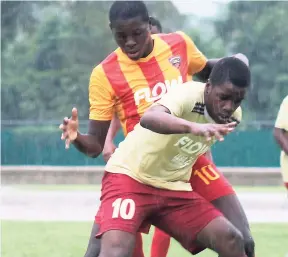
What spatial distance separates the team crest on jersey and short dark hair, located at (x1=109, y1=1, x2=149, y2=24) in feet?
1.54

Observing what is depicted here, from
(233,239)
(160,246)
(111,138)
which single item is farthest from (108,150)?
(233,239)

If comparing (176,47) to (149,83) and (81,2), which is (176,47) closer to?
(149,83)

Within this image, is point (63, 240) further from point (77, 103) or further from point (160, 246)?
point (77, 103)

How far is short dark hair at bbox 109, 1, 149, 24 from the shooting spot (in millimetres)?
6227

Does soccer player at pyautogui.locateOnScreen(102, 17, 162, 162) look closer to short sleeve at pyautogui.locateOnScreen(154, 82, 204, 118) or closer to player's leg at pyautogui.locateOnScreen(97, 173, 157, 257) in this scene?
player's leg at pyautogui.locateOnScreen(97, 173, 157, 257)

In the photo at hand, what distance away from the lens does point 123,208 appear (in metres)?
5.97

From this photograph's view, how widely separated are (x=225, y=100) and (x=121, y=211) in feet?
3.18

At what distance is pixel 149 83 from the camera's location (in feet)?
21.7

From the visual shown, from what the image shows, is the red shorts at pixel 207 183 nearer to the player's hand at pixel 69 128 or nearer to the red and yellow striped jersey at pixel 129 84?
the red and yellow striped jersey at pixel 129 84

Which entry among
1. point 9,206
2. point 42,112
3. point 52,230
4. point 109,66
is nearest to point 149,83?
point 109,66

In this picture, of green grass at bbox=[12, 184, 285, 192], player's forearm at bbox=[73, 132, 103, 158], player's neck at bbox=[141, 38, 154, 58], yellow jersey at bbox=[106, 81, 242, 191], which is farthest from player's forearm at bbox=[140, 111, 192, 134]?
green grass at bbox=[12, 184, 285, 192]

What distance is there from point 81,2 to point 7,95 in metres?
7.95

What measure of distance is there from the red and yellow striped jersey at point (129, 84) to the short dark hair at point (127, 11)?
0.39 m

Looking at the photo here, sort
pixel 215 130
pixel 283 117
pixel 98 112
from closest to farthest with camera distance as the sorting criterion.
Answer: pixel 215 130, pixel 98 112, pixel 283 117
